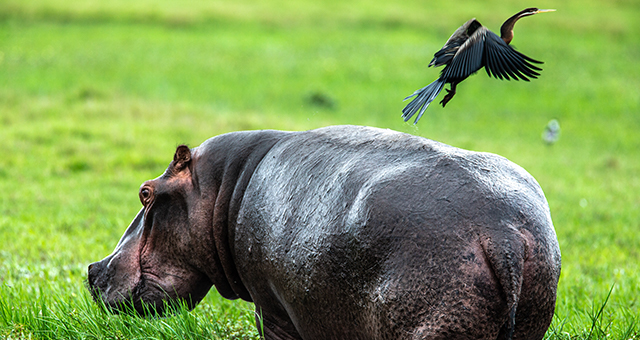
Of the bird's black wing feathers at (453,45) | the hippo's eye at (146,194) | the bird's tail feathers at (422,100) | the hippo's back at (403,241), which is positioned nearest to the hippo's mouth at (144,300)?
the hippo's eye at (146,194)

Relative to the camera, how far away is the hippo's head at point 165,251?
133 inches

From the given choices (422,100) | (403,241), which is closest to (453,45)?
(422,100)

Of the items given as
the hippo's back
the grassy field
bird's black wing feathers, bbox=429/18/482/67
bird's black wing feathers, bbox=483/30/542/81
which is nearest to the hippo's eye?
the grassy field

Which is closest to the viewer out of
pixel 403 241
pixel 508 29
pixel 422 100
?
pixel 403 241

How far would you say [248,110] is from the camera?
1505 cm

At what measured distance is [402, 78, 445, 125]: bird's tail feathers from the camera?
8.27 ft

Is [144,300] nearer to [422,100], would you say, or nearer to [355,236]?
[355,236]

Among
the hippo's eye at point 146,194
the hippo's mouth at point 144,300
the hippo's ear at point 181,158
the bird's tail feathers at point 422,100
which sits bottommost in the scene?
the hippo's mouth at point 144,300

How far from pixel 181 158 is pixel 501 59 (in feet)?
5.74

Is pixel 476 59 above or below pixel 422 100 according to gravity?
above

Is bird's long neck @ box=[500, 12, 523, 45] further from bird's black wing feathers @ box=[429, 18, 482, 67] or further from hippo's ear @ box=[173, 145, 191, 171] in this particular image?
hippo's ear @ box=[173, 145, 191, 171]

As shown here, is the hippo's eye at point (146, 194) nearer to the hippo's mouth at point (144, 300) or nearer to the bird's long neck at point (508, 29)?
the hippo's mouth at point (144, 300)

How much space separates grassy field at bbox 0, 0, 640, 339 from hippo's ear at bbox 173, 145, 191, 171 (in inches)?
32.7

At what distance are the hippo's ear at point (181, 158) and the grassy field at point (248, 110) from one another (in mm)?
831
